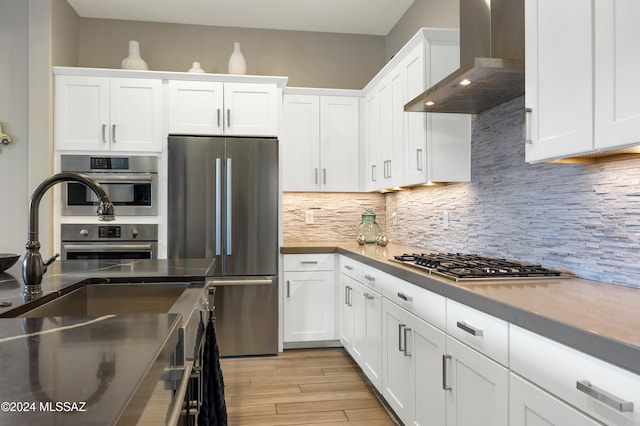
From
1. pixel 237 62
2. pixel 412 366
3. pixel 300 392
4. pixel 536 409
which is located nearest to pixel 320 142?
pixel 237 62

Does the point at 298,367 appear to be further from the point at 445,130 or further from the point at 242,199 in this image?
the point at 445,130

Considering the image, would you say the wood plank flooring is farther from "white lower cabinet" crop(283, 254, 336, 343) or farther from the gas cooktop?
the gas cooktop

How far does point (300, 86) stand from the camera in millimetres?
4664

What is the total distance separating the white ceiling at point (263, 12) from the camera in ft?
13.2

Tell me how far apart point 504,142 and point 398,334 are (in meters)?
1.24

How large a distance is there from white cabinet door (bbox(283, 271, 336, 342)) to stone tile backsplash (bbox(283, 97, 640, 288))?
0.88 m

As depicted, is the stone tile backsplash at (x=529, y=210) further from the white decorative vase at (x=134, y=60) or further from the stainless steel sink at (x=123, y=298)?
the white decorative vase at (x=134, y=60)

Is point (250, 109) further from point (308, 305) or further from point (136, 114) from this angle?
point (308, 305)

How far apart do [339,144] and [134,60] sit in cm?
196

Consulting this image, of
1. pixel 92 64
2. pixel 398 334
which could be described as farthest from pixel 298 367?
pixel 92 64

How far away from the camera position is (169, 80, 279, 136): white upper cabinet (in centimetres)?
393

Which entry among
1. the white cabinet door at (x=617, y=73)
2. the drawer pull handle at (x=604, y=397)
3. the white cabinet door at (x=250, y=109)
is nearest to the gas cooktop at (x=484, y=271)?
the white cabinet door at (x=617, y=73)

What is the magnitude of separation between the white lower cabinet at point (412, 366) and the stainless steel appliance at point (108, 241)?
2153 mm

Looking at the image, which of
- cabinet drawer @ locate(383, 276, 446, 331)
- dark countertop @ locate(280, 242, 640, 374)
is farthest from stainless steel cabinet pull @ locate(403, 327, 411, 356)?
dark countertop @ locate(280, 242, 640, 374)
